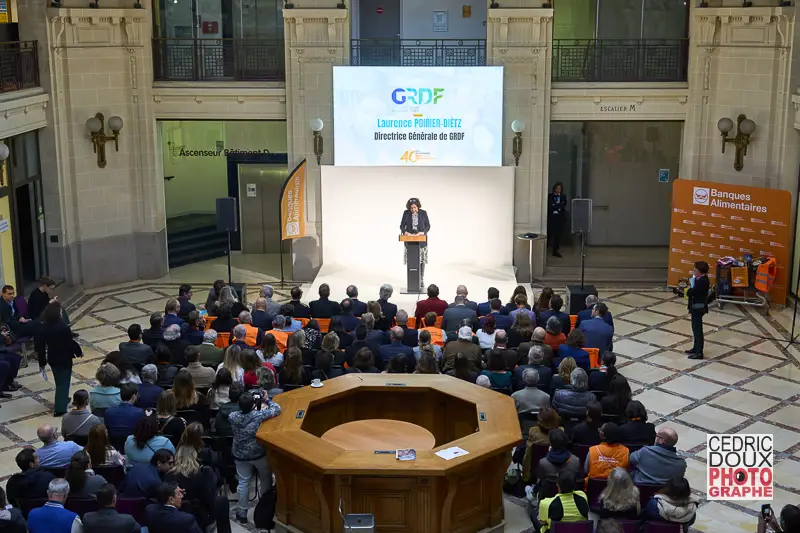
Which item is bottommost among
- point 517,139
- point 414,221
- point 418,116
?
point 414,221

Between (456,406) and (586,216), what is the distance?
6430 millimetres

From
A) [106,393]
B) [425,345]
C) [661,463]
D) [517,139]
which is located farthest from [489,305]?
[106,393]

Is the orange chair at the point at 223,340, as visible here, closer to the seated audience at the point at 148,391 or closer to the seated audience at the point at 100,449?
the seated audience at the point at 148,391

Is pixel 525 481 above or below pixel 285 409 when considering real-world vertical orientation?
below

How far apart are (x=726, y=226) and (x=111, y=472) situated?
11.6 meters

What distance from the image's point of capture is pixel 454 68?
1748 centimetres

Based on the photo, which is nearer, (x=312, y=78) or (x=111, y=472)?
(x=111, y=472)

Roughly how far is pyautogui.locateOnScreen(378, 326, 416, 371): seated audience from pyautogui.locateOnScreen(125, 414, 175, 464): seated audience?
10.7ft

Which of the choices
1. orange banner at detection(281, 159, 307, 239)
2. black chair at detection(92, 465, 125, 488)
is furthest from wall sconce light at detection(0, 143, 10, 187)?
black chair at detection(92, 465, 125, 488)

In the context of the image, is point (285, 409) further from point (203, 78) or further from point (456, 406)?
point (203, 78)

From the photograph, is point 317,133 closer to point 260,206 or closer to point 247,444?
point 260,206

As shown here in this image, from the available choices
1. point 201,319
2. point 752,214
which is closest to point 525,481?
point 201,319

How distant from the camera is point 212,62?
18484mm

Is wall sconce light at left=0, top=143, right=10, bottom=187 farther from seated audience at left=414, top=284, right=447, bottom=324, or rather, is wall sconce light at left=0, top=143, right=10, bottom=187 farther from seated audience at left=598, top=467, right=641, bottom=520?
seated audience at left=598, top=467, right=641, bottom=520
